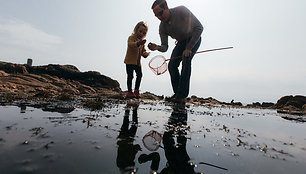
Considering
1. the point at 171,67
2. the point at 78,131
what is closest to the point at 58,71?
the point at 171,67

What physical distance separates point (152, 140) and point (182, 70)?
3684mm

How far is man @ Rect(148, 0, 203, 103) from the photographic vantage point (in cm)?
449

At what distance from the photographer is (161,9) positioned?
14.5 ft

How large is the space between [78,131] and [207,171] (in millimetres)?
1134

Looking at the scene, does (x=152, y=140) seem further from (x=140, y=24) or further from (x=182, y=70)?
(x=140, y=24)

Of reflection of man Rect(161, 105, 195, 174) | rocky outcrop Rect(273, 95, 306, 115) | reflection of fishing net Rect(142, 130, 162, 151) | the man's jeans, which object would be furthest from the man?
rocky outcrop Rect(273, 95, 306, 115)

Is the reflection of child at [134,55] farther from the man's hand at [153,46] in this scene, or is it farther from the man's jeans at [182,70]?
the man's jeans at [182,70]

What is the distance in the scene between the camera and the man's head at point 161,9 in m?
4.40

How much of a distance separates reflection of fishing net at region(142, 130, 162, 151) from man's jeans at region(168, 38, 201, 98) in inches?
132

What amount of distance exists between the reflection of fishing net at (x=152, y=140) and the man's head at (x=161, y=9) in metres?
3.83

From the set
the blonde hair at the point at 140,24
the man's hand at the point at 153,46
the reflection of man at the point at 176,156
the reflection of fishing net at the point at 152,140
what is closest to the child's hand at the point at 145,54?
the blonde hair at the point at 140,24

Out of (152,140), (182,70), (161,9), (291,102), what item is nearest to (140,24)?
(161,9)

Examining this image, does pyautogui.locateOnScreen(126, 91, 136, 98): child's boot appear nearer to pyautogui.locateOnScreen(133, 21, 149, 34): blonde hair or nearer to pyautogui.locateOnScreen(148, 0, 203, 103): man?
pyautogui.locateOnScreen(148, 0, 203, 103): man

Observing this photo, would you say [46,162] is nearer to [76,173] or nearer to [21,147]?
[76,173]
